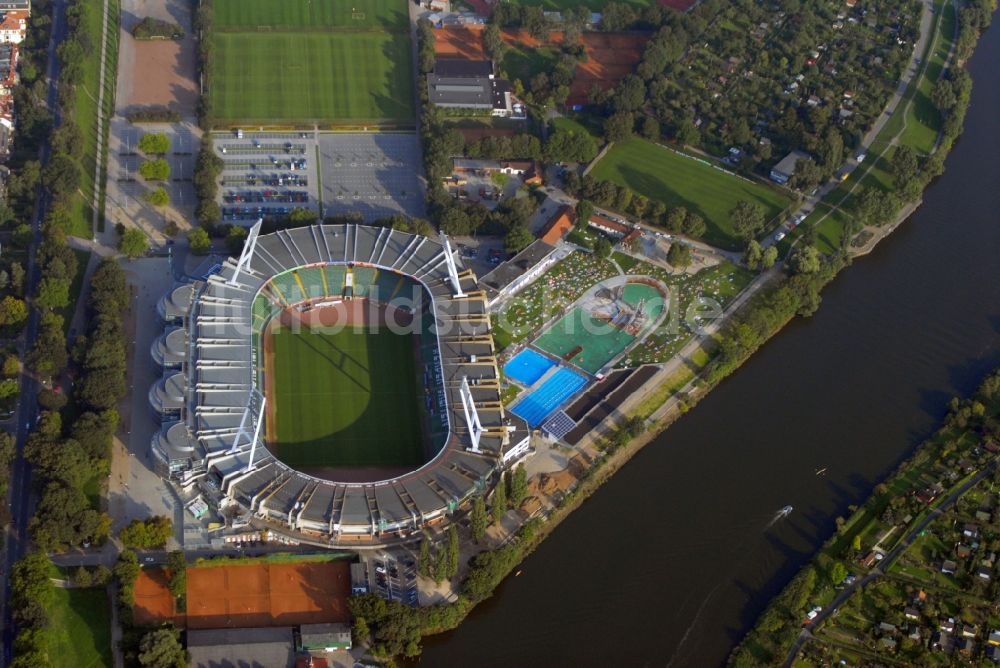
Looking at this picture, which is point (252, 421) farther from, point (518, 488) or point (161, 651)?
point (518, 488)

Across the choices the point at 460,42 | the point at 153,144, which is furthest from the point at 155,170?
the point at 460,42

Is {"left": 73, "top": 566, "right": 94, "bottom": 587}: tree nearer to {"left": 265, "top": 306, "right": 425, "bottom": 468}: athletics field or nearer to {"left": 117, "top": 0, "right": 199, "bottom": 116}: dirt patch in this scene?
{"left": 265, "top": 306, "right": 425, "bottom": 468}: athletics field

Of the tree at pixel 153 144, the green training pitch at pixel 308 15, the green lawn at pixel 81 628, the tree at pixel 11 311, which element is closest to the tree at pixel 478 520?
the green lawn at pixel 81 628

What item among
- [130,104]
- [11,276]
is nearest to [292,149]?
[130,104]

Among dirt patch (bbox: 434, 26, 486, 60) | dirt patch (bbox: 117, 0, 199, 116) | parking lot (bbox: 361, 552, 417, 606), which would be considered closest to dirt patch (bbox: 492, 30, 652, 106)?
dirt patch (bbox: 434, 26, 486, 60)

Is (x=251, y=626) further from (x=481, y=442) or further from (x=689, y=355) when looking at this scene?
(x=689, y=355)

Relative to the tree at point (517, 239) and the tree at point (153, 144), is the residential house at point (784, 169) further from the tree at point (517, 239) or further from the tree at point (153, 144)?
Answer: the tree at point (153, 144)
